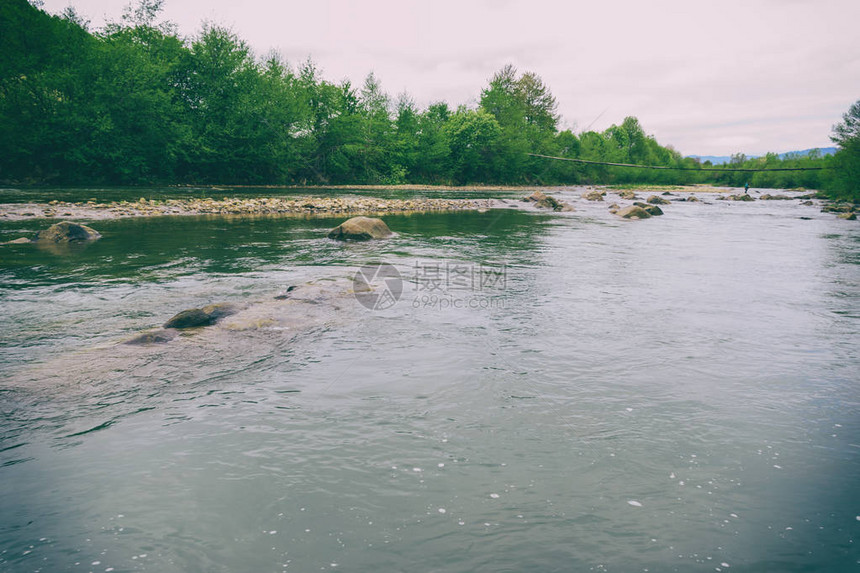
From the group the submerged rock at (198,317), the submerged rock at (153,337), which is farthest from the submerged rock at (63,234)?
the submerged rock at (153,337)

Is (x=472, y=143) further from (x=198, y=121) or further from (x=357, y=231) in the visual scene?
(x=357, y=231)

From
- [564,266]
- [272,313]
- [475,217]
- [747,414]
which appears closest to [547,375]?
[747,414]

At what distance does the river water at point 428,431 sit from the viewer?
2697mm

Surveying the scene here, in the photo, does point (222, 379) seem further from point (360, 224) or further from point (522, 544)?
point (360, 224)

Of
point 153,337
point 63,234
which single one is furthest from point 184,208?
point 153,337

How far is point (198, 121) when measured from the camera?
42.8 metres

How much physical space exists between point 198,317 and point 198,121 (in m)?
43.2

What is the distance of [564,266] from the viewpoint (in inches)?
452

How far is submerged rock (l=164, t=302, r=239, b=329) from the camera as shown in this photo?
5.97 m

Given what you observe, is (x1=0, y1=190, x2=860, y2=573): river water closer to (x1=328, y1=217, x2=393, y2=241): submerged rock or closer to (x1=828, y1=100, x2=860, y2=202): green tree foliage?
(x1=328, y1=217, x2=393, y2=241): submerged rock

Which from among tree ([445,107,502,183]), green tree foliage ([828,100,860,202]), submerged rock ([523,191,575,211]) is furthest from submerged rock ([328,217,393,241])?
tree ([445,107,502,183])

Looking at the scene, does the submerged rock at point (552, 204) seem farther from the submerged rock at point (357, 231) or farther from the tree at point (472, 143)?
the tree at point (472, 143)

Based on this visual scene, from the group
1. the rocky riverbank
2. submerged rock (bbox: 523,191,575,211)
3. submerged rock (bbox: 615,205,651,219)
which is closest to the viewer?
the rocky riverbank

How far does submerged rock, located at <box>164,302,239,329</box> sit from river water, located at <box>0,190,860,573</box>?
1.16ft
